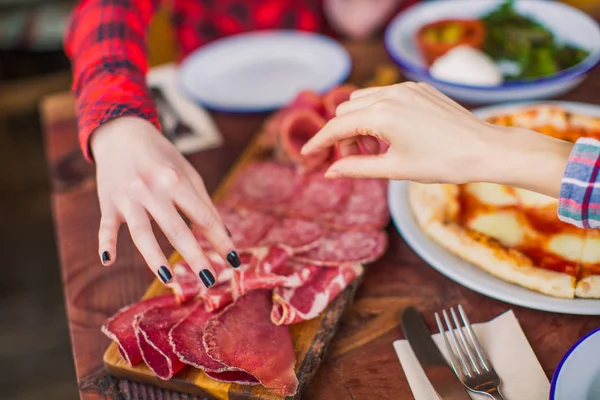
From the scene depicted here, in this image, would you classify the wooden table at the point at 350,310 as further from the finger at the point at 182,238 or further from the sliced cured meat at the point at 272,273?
the finger at the point at 182,238

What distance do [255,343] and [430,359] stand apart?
31cm

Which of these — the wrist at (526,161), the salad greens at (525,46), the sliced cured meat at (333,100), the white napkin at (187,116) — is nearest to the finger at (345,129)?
the wrist at (526,161)

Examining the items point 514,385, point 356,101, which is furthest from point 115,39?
point 514,385

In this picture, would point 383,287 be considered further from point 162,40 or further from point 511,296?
point 162,40

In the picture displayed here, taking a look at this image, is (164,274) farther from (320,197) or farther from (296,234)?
(320,197)

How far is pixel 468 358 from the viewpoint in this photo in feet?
3.20

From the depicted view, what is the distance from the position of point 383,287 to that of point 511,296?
0.25 m

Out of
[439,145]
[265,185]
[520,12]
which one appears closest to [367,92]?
[439,145]

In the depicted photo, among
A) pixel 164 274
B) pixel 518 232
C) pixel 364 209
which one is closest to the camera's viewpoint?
pixel 164 274

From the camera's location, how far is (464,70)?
5.36 ft

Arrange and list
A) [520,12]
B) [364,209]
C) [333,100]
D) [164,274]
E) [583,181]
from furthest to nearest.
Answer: [520,12] → [333,100] → [364,209] → [164,274] → [583,181]

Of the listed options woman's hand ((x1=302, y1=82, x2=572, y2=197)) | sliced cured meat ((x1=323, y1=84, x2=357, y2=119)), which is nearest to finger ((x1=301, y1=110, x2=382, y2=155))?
woman's hand ((x1=302, y1=82, x2=572, y2=197))

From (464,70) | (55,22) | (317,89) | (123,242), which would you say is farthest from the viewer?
(55,22)

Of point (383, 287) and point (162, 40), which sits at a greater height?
point (383, 287)
